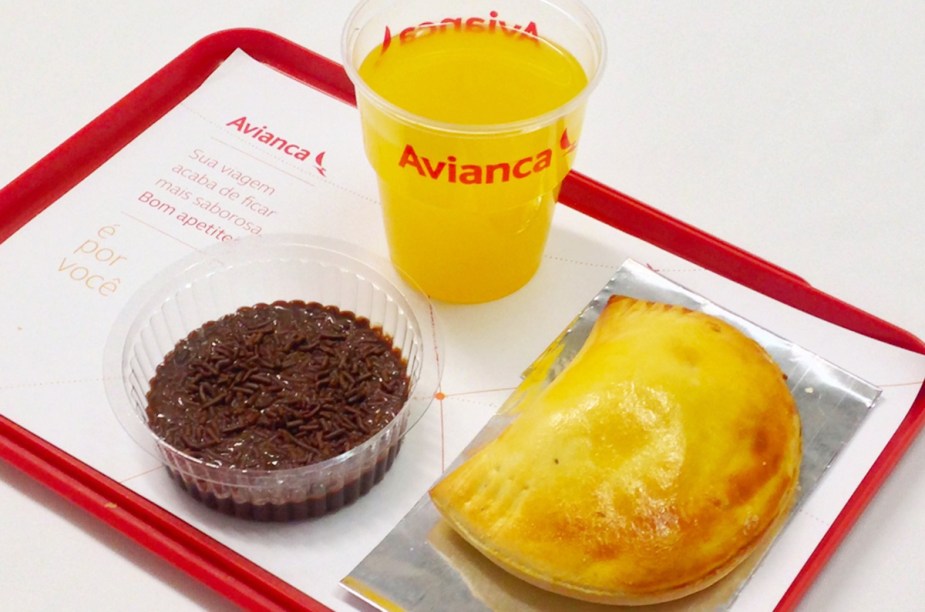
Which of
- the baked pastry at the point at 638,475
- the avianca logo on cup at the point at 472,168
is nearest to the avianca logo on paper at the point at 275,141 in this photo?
the avianca logo on cup at the point at 472,168

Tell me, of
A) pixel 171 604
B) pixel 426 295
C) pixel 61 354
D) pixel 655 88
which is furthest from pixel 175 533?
pixel 655 88

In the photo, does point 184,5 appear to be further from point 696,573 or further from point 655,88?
point 696,573

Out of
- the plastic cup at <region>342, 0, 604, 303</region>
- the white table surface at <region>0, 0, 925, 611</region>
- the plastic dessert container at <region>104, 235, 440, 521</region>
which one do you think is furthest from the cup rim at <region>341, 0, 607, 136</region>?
the white table surface at <region>0, 0, 925, 611</region>

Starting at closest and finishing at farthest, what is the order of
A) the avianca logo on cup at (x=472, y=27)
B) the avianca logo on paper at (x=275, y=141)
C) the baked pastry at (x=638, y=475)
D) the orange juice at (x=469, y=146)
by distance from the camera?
the baked pastry at (x=638, y=475) → the orange juice at (x=469, y=146) → the avianca logo on cup at (x=472, y=27) → the avianca logo on paper at (x=275, y=141)

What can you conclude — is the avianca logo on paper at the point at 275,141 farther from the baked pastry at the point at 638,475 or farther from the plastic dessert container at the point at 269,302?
the baked pastry at the point at 638,475

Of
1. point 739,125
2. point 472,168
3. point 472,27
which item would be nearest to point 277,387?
point 472,168
